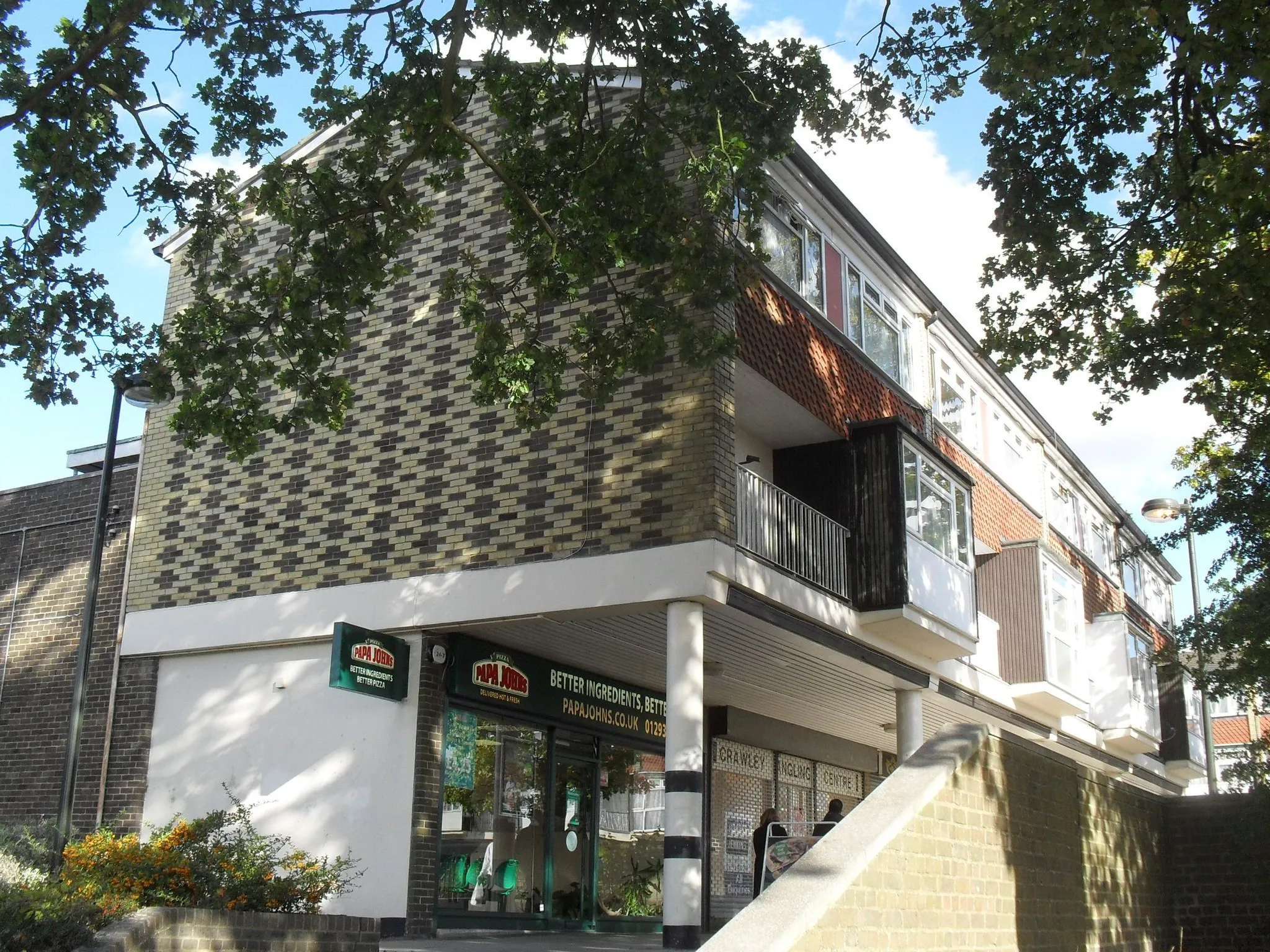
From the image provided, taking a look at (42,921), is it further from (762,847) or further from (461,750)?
(762,847)

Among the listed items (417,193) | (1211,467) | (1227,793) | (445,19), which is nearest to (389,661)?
(417,193)

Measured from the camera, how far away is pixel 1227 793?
1443cm

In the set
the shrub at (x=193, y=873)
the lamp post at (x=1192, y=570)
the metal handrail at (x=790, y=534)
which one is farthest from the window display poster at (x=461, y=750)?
the lamp post at (x=1192, y=570)

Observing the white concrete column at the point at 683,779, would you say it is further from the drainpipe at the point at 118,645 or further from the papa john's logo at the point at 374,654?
the drainpipe at the point at 118,645

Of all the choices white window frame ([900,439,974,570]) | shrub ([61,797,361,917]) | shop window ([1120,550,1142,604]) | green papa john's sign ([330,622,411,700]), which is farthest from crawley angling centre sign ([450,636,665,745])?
shop window ([1120,550,1142,604])

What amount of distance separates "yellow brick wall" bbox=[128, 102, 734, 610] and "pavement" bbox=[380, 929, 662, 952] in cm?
410

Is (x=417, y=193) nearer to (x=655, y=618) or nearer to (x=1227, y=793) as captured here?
(x=655, y=618)

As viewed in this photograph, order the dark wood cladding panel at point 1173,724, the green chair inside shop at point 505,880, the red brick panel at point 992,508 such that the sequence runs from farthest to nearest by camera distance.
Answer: the dark wood cladding panel at point 1173,724, the red brick panel at point 992,508, the green chair inside shop at point 505,880

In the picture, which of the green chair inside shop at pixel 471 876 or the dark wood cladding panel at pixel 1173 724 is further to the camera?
the dark wood cladding panel at pixel 1173 724

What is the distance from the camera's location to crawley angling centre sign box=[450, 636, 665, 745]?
16.3 m

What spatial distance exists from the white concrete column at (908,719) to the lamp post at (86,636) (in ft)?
33.4

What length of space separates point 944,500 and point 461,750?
25.0 feet

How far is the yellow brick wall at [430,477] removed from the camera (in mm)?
14945

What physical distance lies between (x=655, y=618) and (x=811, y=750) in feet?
29.4
